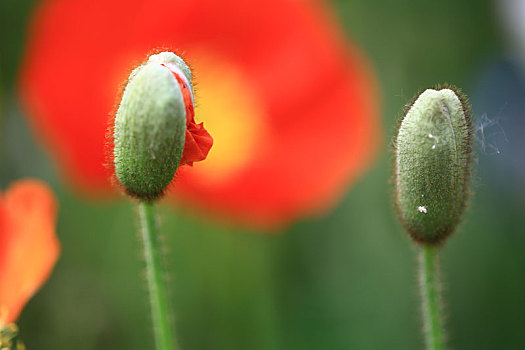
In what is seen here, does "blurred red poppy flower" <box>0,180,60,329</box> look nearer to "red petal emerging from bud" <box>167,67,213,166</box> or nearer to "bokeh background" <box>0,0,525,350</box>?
"red petal emerging from bud" <box>167,67,213,166</box>

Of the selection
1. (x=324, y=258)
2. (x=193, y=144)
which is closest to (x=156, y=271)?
(x=193, y=144)

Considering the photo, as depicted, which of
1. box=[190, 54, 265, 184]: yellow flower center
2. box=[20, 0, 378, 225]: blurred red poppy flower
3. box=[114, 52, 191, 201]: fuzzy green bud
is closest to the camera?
box=[114, 52, 191, 201]: fuzzy green bud

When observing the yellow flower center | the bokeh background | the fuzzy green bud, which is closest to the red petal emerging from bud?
the fuzzy green bud

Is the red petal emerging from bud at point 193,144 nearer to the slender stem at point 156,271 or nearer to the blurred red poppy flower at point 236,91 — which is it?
the slender stem at point 156,271

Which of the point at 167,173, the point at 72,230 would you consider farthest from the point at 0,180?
the point at 167,173

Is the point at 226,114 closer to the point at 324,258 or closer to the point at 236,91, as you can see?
the point at 236,91

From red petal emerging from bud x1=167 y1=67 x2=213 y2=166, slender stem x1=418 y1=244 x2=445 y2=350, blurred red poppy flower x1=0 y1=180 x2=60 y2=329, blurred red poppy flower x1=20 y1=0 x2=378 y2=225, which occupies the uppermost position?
blurred red poppy flower x1=20 y1=0 x2=378 y2=225

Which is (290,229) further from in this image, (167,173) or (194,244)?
(167,173)

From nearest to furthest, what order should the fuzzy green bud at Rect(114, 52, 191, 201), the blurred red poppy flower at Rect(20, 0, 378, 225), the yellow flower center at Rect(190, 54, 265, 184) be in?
the fuzzy green bud at Rect(114, 52, 191, 201) → the blurred red poppy flower at Rect(20, 0, 378, 225) → the yellow flower center at Rect(190, 54, 265, 184)
